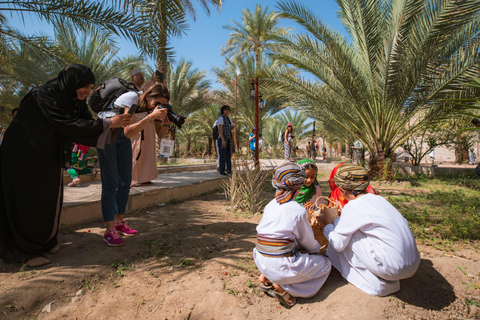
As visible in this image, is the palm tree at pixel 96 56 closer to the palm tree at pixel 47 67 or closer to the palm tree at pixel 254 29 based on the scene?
the palm tree at pixel 47 67

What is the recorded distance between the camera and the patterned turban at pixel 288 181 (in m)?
1.96

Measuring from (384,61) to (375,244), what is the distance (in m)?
6.00

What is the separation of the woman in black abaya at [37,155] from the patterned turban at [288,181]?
1266 mm

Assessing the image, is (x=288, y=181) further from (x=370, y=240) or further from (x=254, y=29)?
(x=254, y=29)

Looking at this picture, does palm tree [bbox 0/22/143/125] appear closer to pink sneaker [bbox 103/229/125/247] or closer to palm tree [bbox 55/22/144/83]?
palm tree [bbox 55/22/144/83]

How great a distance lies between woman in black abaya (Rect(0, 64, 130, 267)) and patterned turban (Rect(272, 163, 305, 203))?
1.27 m

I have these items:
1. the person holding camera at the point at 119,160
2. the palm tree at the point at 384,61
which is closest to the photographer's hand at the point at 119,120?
the person holding camera at the point at 119,160

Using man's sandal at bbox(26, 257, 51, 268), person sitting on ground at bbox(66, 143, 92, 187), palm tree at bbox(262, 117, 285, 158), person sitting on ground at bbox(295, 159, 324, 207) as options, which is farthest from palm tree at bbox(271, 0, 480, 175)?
palm tree at bbox(262, 117, 285, 158)

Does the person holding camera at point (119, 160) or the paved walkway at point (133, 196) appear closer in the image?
the person holding camera at point (119, 160)

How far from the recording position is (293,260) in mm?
1894

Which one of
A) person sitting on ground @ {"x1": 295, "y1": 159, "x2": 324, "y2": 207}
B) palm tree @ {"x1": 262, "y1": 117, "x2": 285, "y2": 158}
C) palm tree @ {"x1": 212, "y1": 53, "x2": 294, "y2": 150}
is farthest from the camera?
palm tree @ {"x1": 262, "y1": 117, "x2": 285, "y2": 158}

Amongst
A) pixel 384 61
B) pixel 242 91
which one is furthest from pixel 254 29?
pixel 384 61

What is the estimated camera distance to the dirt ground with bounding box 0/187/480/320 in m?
1.82

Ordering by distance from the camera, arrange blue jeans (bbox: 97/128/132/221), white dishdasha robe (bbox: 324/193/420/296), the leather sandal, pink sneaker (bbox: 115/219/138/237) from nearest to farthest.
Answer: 1. white dishdasha robe (bbox: 324/193/420/296)
2. the leather sandal
3. blue jeans (bbox: 97/128/132/221)
4. pink sneaker (bbox: 115/219/138/237)
